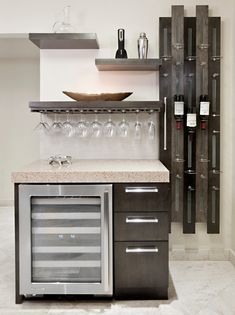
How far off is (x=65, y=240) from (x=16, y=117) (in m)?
4.30

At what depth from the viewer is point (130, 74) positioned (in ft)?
11.7

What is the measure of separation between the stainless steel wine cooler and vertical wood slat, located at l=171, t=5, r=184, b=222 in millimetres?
1065

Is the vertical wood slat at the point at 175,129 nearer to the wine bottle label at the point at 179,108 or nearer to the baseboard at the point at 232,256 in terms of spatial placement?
the wine bottle label at the point at 179,108

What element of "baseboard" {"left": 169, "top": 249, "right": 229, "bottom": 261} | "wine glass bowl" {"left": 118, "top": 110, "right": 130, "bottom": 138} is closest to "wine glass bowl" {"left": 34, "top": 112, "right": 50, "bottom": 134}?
"wine glass bowl" {"left": 118, "top": 110, "right": 130, "bottom": 138}

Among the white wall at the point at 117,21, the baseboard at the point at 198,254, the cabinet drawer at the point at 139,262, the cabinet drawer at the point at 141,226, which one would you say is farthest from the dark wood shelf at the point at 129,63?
the baseboard at the point at 198,254

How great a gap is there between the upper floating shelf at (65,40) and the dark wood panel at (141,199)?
4.22 feet

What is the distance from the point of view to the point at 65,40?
3225 mm

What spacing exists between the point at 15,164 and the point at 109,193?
4.38 metres

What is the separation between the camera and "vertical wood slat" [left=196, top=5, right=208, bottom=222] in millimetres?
3480

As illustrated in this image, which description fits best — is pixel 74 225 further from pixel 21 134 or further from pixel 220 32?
pixel 21 134

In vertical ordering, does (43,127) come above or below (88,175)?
above

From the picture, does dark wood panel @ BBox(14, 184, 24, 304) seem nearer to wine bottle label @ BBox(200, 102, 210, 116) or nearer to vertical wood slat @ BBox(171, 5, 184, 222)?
vertical wood slat @ BBox(171, 5, 184, 222)

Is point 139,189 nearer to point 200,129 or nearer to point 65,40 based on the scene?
point 200,129

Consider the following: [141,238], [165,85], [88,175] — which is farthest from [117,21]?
[141,238]
